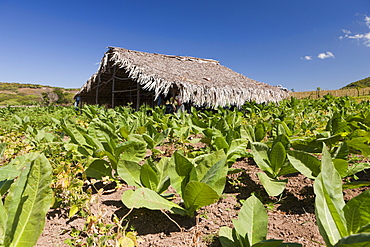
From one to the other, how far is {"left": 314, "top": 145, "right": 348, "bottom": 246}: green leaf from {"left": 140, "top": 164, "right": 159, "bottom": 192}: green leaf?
0.97 meters

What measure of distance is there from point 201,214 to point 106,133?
1.27 meters

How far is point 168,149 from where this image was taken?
315 cm

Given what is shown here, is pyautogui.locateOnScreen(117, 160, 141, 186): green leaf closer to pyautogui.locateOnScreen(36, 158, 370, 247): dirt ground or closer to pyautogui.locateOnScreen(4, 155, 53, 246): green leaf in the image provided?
pyautogui.locateOnScreen(36, 158, 370, 247): dirt ground

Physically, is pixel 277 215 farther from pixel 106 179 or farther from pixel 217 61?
pixel 217 61

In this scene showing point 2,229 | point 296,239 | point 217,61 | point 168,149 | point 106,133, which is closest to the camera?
point 2,229

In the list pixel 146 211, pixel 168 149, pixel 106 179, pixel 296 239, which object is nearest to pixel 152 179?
pixel 146 211

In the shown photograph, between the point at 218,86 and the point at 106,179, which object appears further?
the point at 218,86

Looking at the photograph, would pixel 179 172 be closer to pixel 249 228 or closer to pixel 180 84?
pixel 249 228

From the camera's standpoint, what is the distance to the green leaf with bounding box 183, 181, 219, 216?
4.08 ft

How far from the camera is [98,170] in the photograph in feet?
6.35

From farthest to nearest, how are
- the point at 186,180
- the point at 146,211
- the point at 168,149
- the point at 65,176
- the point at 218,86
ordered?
the point at 218,86 < the point at 168,149 < the point at 65,176 < the point at 146,211 < the point at 186,180

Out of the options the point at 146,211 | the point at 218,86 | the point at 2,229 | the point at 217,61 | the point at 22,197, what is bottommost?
the point at 146,211

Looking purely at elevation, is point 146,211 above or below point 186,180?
below

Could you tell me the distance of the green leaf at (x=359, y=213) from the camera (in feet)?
2.85
